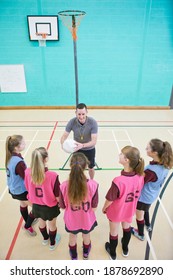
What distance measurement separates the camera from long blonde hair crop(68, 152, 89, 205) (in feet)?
5.18

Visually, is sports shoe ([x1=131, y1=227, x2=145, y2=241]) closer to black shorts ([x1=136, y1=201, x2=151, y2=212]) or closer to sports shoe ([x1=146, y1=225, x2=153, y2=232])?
sports shoe ([x1=146, y1=225, x2=153, y2=232])

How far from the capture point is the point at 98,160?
4145 millimetres

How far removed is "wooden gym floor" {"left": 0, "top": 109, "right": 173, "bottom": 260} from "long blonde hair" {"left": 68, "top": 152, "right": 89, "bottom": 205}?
3.51 ft

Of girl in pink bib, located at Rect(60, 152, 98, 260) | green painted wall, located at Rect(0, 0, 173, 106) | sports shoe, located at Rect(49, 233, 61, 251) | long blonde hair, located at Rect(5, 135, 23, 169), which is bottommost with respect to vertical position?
sports shoe, located at Rect(49, 233, 61, 251)

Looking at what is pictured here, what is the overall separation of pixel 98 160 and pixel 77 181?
2583 millimetres

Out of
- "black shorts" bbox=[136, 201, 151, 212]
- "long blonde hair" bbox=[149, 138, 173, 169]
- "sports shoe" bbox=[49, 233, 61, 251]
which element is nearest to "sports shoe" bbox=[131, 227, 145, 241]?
"black shorts" bbox=[136, 201, 151, 212]

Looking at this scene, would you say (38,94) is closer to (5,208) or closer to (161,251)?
(5,208)

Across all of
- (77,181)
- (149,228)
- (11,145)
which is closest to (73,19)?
(11,145)

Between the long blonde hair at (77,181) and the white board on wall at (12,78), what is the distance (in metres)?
5.98

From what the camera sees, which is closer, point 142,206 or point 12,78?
point 142,206

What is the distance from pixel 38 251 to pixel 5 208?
37.0 inches

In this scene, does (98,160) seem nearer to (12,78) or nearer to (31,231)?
(31,231)

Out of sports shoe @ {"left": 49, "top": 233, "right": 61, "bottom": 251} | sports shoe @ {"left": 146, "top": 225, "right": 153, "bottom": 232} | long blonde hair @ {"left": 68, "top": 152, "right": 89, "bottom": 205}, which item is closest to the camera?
long blonde hair @ {"left": 68, "top": 152, "right": 89, "bottom": 205}
